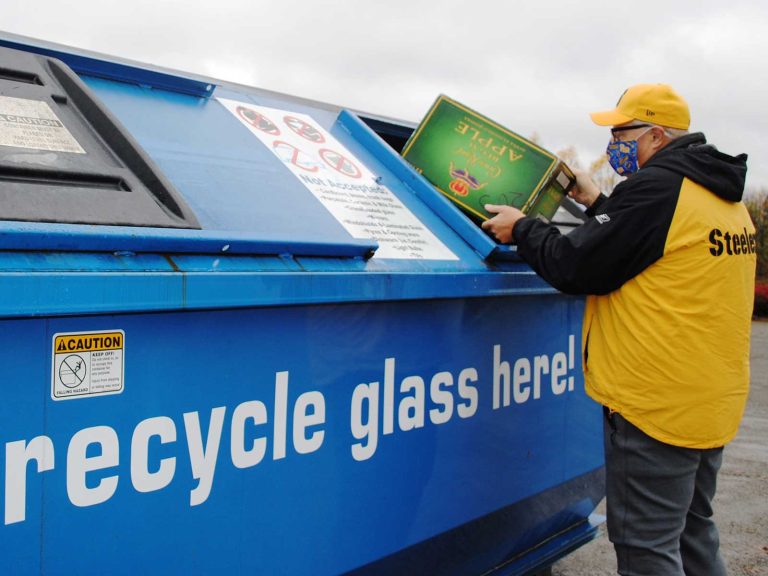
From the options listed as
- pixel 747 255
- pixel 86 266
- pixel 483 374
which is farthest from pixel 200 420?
pixel 747 255

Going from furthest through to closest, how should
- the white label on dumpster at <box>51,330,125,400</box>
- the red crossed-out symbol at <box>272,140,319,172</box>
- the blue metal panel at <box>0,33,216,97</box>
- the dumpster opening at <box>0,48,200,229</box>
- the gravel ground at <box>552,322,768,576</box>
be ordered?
1. the gravel ground at <box>552,322,768,576</box>
2. the red crossed-out symbol at <box>272,140,319,172</box>
3. the blue metal panel at <box>0,33,216,97</box>
4. the dumpster opening at <box>0,48,200,229</box>
5. the white label on dumpster at <box>51,330,125,400</box>

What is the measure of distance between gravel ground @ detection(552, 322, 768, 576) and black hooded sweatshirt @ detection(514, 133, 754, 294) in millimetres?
1827

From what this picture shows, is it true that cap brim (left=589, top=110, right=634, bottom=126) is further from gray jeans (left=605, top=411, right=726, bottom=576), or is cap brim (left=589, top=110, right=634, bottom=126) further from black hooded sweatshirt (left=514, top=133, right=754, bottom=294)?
gray jeans (left=605, top=411, right=726, bottom=576)

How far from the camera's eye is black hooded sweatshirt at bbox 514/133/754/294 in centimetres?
208

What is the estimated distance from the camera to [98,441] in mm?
1400

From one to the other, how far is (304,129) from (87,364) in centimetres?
135

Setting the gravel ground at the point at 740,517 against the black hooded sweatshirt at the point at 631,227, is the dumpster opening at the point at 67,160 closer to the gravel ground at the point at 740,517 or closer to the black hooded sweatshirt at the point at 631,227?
the black hooded sweatshirt at the point at 631,227

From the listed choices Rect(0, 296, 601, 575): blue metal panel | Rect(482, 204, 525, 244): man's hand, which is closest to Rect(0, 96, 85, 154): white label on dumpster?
Rect(0, 296, 601, 575): blue metal panel

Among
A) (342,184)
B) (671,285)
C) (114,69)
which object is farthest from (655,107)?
(114,69)

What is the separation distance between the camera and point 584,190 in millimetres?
2727

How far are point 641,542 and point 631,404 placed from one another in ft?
1.24

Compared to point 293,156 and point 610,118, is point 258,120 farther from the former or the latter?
point 610,118

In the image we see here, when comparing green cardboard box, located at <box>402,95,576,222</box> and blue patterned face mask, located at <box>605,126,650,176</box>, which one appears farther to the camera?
green cardboard box, located at <box>402,95,576,222</box>

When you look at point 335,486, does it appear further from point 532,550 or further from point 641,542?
point 532,550
